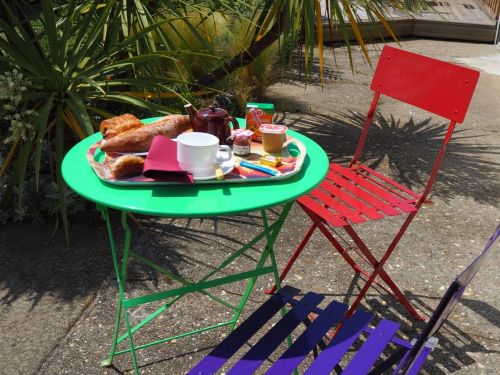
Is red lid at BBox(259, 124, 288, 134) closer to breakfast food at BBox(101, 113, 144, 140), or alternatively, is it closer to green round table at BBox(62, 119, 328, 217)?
green round table at BBox(62, 119, 328, 217)

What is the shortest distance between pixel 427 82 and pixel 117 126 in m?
1.56

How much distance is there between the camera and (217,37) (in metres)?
5.88

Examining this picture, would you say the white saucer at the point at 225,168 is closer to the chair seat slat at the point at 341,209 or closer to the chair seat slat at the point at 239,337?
the chair seat slat at the point at 239,337

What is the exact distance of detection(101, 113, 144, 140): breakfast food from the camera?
2.38 m

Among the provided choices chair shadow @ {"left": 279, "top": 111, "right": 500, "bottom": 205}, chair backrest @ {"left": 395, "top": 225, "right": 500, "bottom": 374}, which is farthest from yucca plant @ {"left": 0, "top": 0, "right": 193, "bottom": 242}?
chair backrest @ {"left": 395, "top": 225, "right": 500, "bottom": 374}

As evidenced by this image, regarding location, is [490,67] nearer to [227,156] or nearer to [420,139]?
[420,139]

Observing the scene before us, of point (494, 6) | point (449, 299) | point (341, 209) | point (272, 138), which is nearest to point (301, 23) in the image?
point (341, 209)

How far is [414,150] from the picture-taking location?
5199 mm

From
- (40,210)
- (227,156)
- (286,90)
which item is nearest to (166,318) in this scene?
(227,156)

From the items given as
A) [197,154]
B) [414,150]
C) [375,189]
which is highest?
[197,154]

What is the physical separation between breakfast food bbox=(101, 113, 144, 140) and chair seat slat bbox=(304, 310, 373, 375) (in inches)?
43.6

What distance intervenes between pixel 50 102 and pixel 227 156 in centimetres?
147

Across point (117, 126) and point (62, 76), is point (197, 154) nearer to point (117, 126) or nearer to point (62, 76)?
point (117, 126)

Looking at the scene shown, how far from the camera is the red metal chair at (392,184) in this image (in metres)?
2.73
